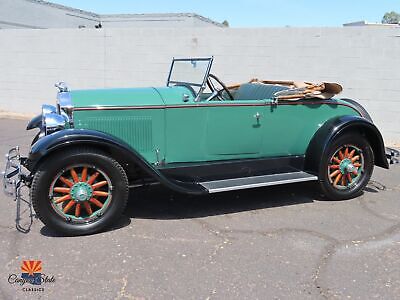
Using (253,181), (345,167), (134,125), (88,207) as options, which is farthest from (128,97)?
(345,167)

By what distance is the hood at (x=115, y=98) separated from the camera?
12.1 ft

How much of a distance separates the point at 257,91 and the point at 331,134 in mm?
1001

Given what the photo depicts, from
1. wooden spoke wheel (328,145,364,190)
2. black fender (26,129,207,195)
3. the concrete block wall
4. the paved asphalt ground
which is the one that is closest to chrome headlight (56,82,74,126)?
black fender (26,129,207,195)

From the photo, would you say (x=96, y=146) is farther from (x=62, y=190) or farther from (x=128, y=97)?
(x=128, y=97)

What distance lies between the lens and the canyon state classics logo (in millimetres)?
2684

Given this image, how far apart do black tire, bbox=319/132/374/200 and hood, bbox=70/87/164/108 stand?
6.40 feet

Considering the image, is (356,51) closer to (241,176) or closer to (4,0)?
(241,176)

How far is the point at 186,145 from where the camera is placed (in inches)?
156

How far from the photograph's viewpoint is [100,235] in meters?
3.50

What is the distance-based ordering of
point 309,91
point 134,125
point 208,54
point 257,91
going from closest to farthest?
point 134,125
point 309,91
point 257,91
point 208,54

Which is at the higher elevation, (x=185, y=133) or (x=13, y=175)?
(x=185, y=133)

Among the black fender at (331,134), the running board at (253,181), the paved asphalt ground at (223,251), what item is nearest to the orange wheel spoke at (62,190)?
the paved asphalt ground at (223,251)

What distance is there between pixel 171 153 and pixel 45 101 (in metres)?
7.84

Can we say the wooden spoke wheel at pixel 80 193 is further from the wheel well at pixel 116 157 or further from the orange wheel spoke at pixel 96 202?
the wheel well at pixel 116 157
